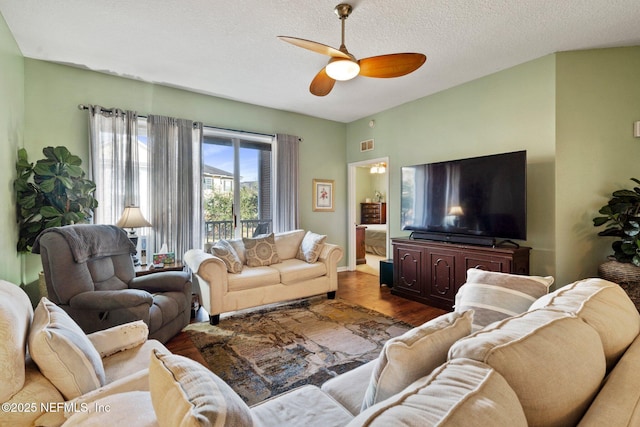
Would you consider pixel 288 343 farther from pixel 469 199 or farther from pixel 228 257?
pixel 469 199

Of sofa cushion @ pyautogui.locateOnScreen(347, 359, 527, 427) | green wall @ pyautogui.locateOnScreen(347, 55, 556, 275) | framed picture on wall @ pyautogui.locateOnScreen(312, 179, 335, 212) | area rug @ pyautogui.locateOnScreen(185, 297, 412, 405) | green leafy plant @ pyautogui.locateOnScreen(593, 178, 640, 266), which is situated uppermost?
green wall @ pyautogui.locateOnScreen(347, 55, 556, 275)

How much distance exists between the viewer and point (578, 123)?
3.13 meters

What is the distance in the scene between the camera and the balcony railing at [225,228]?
14.9ft

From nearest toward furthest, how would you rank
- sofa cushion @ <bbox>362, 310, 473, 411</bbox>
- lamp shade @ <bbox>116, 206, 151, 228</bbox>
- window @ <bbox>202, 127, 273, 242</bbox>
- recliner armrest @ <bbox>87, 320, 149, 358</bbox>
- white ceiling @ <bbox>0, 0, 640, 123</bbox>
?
sofa cushion @ <bbox>362, 310, 473, 411</bbox> → recliner armrest @ <bbox>87, 320, 149, 358</bbox> → white ceiling @ <bbox>0, 0, 640, 123</bbox> → lamp shade @ <bbox>116, 206, 151, 228</bbox> → window @ <bbox>202, 127, 273, 242</bbox>

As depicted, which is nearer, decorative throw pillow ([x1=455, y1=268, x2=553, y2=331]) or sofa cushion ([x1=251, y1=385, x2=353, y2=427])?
sofa cushion ([x1=251, y1=385, x2=353, y2=427])

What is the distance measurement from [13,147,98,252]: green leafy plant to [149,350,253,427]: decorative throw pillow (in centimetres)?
304

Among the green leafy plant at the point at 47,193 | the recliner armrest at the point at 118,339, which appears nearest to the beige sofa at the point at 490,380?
the recliner armrest at the point at 118,339

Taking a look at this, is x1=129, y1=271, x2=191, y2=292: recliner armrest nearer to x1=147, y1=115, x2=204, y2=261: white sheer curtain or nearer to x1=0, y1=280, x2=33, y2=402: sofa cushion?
x1=147, y1=115, x2=204, y2=261: white sheer curtain

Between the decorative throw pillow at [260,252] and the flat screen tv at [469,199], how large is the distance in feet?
6.49

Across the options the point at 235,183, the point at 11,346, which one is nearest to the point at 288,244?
the point at 235,183

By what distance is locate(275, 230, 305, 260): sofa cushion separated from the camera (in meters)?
4.24

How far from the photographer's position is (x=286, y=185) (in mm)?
4992

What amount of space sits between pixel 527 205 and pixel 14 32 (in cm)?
550

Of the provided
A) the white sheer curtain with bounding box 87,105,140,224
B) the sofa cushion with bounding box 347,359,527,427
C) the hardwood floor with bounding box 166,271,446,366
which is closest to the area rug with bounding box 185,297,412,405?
the hardwood floor with bounding box 166,271,446,366
